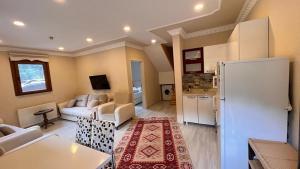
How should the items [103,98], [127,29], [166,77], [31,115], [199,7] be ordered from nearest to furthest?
[199,7] → [127,29] → [31,115] → [103,98] → [166,77]

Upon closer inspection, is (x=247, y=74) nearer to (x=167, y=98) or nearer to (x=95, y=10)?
(x=95, y=10)

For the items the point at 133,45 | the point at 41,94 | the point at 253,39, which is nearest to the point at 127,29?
the point at 133,45

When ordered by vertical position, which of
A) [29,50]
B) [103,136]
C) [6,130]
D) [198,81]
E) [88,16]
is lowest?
[6,130]

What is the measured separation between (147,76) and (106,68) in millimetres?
1647

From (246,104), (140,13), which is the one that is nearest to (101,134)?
(246,104)

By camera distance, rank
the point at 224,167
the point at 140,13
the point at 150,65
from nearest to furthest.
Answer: the point at 224,167 → the point at 140,13 → the point at 150,65

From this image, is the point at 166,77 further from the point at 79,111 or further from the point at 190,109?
the point at 79,111

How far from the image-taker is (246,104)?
59.4 inches

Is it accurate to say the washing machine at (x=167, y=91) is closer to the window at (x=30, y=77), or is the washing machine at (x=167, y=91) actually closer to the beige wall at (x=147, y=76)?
the beige wall at (x=147, y=76)

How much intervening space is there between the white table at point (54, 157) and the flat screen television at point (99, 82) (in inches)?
136

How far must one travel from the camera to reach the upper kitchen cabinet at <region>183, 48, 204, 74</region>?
3.71 meters

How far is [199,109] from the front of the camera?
11.1 ft

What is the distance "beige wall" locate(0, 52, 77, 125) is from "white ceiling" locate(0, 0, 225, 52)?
45.7 inches

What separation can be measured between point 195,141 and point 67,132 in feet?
10.8
